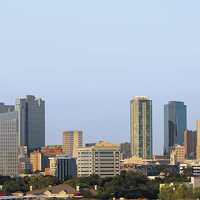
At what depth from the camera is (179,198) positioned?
566ft

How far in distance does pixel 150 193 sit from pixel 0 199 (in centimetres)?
3576

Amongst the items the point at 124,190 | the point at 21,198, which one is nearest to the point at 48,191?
the point at 21,198

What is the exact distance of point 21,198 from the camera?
193125 millimetres

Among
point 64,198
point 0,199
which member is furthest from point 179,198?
point 0,199

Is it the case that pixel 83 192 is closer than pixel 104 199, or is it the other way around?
pixel 104 199

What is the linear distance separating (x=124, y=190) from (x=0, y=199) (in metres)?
29.6

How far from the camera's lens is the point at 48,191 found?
199m

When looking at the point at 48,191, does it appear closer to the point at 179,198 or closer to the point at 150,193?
the point at 150,193

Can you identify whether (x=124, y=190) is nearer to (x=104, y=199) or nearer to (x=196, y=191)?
(x=104, y=199)

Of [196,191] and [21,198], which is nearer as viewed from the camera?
[196,191]

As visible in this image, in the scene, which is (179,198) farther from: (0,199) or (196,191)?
(0,199)

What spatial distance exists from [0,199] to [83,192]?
21.6m

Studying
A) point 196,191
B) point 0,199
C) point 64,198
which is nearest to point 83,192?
point 64,198

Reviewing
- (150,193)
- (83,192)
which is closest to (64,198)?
(83,192)
